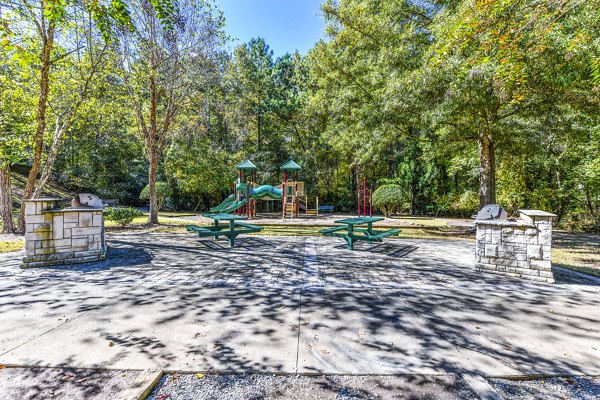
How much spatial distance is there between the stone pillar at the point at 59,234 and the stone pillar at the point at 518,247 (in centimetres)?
706

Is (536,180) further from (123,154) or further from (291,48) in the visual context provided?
(123,154)

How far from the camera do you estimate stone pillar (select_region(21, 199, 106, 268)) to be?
5.06 m

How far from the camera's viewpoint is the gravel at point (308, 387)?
1.97 meters

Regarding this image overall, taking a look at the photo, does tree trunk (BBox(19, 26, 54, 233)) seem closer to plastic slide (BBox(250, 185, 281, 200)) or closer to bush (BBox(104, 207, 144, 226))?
bush (BBox(104, 207, 144, 226))

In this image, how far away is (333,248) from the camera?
7238 mm

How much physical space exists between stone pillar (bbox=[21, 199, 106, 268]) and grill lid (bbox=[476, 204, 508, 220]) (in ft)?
23.3

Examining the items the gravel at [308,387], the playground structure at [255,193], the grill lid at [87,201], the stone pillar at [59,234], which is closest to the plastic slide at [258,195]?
the playground structure at [255,193]

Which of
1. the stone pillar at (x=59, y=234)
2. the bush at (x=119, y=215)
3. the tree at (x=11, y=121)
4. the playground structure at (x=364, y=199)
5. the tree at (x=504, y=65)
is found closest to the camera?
the tree at (x=504, y=65)

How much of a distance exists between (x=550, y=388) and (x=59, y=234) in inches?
273

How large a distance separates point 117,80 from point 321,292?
1342 centimetres

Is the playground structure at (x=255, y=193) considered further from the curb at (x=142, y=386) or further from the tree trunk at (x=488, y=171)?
the curb at (x=142, y=386)

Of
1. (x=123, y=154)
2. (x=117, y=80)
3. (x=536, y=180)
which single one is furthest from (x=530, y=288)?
(x=123, y=154)

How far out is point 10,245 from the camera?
23.5ft

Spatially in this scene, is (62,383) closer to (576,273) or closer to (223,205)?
(576,273)
